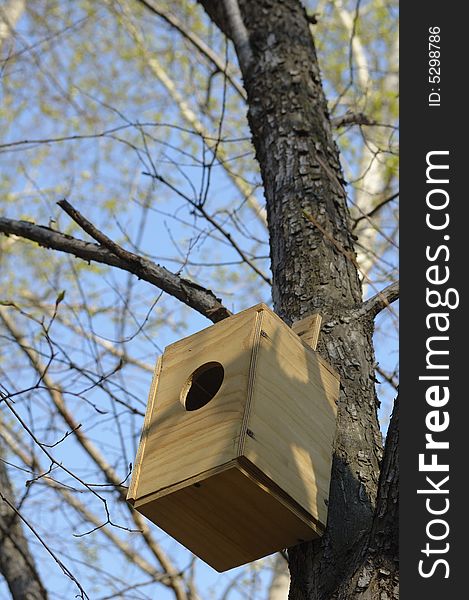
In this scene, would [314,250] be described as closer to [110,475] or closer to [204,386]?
[204,386]

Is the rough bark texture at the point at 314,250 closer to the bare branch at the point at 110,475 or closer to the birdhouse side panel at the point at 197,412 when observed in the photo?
the birdhouse side panel at the point at 197,412

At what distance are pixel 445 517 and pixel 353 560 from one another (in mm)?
228

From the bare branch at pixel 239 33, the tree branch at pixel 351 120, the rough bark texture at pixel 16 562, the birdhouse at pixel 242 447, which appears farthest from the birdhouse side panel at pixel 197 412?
the tree branch at pixel 351 120

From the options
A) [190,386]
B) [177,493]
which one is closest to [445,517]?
[177,493]

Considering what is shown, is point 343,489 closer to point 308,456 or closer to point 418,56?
point 308,456

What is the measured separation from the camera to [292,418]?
225 cm

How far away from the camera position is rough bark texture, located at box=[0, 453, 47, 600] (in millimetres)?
3049

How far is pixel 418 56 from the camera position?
2584 millimetres

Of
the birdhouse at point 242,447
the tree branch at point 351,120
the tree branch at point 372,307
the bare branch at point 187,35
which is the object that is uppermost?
the bare branch at point 187,35

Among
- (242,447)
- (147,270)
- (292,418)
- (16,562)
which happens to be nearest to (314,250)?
(147,270)

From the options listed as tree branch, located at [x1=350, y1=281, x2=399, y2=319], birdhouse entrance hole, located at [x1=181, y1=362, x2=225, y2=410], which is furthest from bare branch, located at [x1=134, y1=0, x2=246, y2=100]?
birdhouse entrance hole, located at [x1=181, y1=362, x2=225, y2=410]

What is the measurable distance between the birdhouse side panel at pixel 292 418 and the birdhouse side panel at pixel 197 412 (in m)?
0.04

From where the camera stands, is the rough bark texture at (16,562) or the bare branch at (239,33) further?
the bare branch at (239,33)

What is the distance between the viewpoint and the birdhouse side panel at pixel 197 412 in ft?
6.99
